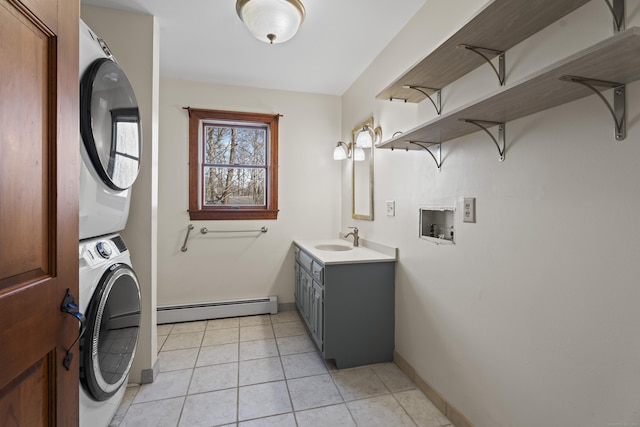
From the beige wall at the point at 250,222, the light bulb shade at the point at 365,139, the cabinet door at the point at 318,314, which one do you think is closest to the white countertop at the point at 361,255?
the cabinet door at the point at 318,314

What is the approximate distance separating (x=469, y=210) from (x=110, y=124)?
182 centimetres

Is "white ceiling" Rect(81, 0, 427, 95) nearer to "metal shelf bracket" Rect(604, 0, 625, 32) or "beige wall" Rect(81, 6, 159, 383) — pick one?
"beige wall" Rect(81, 6, 159, 383)

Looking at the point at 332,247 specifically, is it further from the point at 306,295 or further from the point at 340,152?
the point at 340,152

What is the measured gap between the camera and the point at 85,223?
4.17 feet

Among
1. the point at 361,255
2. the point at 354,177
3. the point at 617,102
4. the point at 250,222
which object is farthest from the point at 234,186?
the point at 617,102

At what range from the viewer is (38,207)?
28.3 inches

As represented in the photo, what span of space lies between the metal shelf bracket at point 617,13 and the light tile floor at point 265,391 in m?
1.89

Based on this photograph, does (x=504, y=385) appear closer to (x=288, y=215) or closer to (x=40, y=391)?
(x=40, y=391)

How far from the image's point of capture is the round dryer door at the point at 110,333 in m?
1.20

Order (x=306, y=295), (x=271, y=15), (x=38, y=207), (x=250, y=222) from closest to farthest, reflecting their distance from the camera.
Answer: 1. (x=38, y=207)
2. (x=271, y=15)
3. (x=306, y=295)
4. (x=250, y=222)

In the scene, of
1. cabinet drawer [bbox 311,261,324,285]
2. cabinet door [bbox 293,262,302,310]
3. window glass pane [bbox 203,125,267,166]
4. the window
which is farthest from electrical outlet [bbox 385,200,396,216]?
window glass pane [bbox 203,125,267,166]

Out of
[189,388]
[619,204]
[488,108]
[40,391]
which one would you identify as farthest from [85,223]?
[619,204]

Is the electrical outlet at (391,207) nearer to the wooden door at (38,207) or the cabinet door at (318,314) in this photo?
the cabinet door at (318,314)

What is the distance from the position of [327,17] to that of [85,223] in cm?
188
